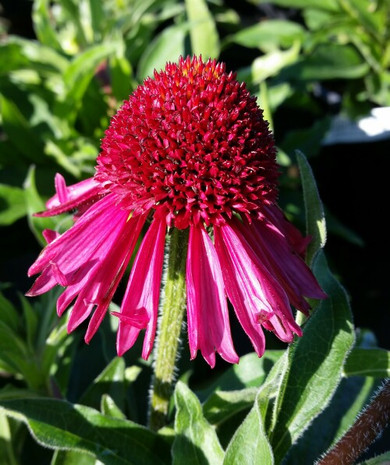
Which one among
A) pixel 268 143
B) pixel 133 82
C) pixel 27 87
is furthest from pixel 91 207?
pixel 27 87

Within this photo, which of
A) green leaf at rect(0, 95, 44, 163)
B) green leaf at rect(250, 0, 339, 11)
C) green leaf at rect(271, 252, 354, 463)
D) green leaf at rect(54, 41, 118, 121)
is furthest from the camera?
green leaf at rect(250, 0, 339, 11)

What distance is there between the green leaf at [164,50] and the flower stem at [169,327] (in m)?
0.96

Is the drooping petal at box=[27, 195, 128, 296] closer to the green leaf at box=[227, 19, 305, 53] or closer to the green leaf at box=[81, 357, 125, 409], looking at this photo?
the green leaf at box=[81, 357, 125, 409]

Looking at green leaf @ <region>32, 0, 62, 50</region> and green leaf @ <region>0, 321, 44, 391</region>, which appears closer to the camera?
green leaf @ <region>0, 321, 44, 391</region>

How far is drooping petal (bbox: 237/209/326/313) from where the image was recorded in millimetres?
620

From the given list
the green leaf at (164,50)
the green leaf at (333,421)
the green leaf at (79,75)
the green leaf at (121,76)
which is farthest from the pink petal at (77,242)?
the green leaf at (164,50)

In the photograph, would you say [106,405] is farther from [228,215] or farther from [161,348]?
[228,215]

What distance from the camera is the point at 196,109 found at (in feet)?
2.07

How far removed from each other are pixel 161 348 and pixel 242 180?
208 mm

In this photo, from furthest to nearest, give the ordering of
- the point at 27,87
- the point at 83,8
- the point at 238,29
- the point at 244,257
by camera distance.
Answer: the point at 238,29
the point at 83,8
the point at 27,87
the point at 244,257

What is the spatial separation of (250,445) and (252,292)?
6.0 inches

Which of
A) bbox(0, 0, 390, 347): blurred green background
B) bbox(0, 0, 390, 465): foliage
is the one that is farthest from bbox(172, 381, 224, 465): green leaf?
bbox(0, 0, 390, 347): blurred green background

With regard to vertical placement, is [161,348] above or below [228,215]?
below

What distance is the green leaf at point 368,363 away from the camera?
2.26 ft
